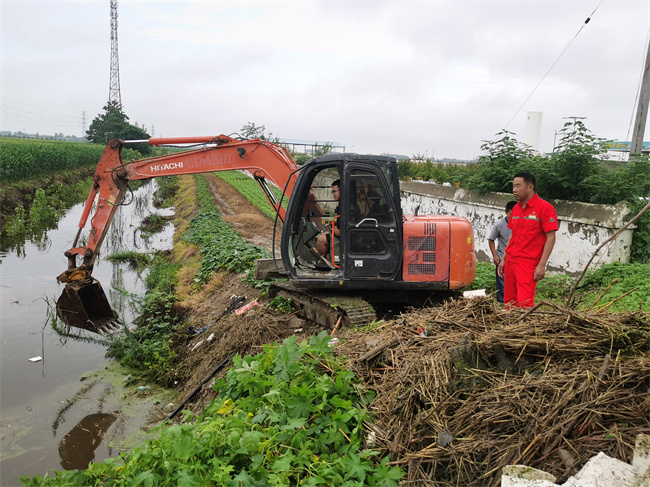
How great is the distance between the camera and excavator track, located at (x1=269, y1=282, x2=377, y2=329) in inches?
232

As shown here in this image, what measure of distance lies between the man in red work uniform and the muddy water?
16.1ft

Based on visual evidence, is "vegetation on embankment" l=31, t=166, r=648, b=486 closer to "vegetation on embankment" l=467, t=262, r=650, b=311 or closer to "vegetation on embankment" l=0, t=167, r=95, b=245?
"vegetation on embankment" l=467, t=262, r=650, b=311

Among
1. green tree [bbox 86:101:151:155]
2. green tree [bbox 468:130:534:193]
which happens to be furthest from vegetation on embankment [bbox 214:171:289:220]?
green tree [bbox 86:101:151:155]

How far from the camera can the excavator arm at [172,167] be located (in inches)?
296

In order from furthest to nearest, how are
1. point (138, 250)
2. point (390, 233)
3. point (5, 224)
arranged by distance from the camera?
point (5, 224) → point (138, 250) → point (390, 233)

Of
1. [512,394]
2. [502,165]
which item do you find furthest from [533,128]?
[512,394]

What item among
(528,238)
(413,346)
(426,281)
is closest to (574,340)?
(413,346)

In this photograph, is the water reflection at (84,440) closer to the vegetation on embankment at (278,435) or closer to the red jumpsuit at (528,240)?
the vegetation on embankment at (278,435)

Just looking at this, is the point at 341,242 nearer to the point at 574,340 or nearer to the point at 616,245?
the point at 574,340

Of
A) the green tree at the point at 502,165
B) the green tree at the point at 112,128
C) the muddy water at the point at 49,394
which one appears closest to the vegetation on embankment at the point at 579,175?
the green tree at the point at 502,165

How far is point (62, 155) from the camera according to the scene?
2997 centimetres

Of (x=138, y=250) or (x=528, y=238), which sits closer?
(x=528, y=238)

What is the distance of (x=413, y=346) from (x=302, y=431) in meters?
1.16

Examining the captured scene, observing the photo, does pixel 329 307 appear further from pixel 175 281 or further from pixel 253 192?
pixel 253 192
